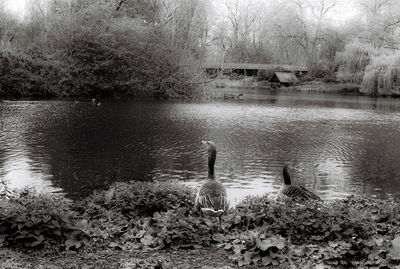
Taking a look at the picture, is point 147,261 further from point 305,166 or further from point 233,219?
point 305,166

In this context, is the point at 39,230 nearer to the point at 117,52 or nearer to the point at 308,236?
the point at 308,236

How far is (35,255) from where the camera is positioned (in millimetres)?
6434

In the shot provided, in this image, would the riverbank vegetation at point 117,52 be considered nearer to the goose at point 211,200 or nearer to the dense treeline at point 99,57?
the dense treeline at point 99,57

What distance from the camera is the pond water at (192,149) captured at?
15594 millimetres

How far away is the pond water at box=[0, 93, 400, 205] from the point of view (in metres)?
15.6

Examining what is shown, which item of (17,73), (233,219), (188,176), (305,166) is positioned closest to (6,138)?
(188,176)

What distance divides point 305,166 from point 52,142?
11844 millimetres

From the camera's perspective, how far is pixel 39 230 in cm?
679

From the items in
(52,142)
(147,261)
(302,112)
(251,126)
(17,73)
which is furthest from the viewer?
(17,73)

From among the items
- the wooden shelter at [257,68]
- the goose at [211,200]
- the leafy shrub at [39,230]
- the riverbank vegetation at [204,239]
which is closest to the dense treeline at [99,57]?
the wooden shelter at [257,68]

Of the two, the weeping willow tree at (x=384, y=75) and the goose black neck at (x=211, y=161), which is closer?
the goose black neck at (x=211, y=161)

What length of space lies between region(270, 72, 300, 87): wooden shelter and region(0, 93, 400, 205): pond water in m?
48.4

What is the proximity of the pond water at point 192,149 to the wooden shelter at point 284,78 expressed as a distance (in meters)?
48.4

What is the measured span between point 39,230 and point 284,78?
267 ft
